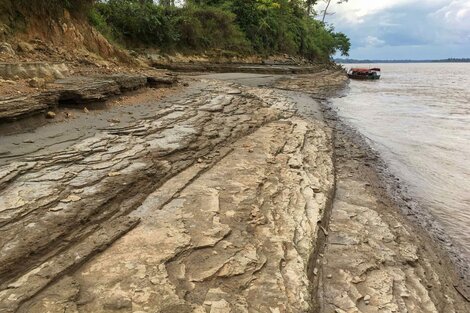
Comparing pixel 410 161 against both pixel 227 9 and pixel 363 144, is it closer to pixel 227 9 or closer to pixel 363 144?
pixel 363 144

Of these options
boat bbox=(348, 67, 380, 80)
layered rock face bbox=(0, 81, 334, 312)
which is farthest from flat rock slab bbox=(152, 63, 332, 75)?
boat bbox=(348, 67, 380, 80)

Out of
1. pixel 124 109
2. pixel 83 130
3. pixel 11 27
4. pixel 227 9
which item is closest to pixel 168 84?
pixel 124 109

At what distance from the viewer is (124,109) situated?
701 centimetres

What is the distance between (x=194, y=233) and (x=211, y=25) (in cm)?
1945

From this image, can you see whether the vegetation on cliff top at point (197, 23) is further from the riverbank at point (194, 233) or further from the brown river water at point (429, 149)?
the brown river water at point (429, 149)

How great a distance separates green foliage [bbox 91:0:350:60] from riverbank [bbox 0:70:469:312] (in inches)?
412

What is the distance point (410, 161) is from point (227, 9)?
18.4 meters

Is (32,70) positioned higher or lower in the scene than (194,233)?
higher

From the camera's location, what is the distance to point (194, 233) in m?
3.39

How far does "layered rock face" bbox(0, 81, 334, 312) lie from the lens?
259 centimetres

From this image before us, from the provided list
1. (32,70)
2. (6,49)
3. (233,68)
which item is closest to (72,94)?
(32,70)

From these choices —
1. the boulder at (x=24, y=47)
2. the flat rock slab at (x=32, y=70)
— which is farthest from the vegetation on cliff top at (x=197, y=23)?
the flat rock slab at (x=32, y=70)

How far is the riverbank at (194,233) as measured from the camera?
8.67ft

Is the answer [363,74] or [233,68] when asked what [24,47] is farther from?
[363,74]
